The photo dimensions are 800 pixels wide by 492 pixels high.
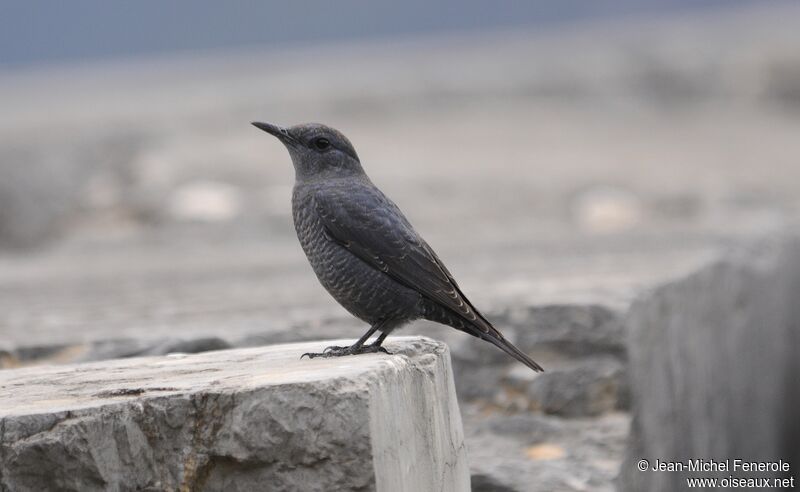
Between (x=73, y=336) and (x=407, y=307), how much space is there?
1.81m

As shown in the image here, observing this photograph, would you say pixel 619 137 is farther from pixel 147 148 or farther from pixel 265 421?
pixel 265 421

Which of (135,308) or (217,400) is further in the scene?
(135,308)

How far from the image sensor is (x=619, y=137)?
49.4 ft

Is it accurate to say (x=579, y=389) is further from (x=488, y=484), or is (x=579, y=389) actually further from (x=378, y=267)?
(x=378, y=267)

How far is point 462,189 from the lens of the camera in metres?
11.0

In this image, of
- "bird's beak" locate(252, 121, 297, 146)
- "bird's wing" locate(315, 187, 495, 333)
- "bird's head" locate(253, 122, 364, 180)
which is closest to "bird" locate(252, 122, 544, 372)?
"bird's wing" locate(315, 187, 495, 333)

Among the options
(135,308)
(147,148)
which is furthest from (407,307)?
(147,148)

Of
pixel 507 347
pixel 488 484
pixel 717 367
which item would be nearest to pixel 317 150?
pixel 507 347

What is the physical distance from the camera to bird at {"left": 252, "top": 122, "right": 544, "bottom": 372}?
3705 mm

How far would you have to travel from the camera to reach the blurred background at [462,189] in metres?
4.85

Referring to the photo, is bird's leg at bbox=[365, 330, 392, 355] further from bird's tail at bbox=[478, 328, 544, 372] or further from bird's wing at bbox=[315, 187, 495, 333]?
bird's tail at bbox=[478, 328, 544, 372]

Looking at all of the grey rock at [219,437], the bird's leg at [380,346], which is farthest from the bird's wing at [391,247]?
the grey rock at [219,437]

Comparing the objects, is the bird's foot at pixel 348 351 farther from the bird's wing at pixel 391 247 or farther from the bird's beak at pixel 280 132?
the bird's beak at pixel 280 132

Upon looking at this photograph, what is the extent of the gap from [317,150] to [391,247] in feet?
1.72
